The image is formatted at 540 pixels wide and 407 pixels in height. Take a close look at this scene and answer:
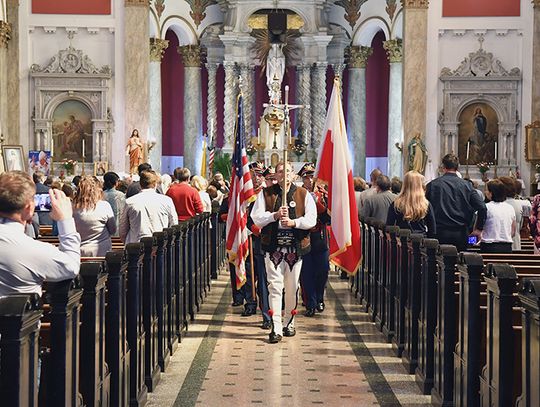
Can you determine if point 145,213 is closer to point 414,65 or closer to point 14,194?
point 14,194

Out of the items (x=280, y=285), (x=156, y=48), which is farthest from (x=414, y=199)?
(x=156, y=48)

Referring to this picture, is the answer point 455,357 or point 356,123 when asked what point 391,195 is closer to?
point 455,357

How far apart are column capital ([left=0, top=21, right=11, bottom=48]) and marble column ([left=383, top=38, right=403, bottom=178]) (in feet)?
39.4

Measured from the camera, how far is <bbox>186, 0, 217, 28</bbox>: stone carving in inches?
1310

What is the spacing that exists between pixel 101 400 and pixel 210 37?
28960 mm

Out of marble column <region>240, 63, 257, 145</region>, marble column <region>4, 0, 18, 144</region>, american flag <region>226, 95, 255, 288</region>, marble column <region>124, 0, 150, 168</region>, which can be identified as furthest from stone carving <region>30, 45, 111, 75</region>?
american flag <region>226, 95, 255, 288</region>

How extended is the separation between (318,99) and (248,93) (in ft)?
7.78

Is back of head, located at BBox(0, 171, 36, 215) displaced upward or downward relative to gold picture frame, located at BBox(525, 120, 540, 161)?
downward

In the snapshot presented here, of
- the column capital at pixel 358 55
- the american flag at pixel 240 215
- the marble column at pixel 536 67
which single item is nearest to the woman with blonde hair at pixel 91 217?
the american flag at pixel 240 215

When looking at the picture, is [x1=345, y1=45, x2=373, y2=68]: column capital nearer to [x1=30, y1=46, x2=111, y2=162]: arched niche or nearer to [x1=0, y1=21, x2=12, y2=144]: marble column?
Answer: [x1=30, y1=46, x2=111, y2=162]: arched niche

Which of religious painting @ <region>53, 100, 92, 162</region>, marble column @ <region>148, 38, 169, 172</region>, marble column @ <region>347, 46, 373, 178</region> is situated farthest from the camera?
marble column @ <region>347, 46, 373, 178</region>

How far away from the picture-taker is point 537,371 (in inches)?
162

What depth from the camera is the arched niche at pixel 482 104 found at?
83.7 feet

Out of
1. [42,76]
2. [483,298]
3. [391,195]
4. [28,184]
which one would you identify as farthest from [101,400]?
[42,76]
